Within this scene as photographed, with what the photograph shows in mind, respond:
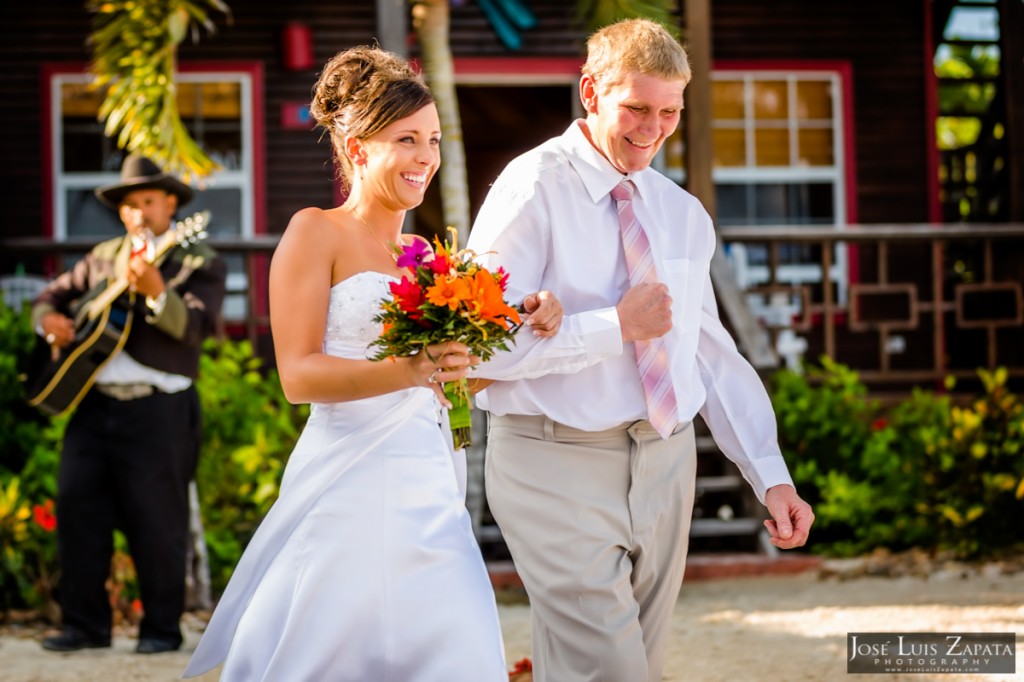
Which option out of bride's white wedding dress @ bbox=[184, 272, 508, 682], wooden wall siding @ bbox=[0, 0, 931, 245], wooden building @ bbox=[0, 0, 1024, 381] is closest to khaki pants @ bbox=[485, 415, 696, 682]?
bride's white wedding dress @ bbox=[184, 272, 508, 682]

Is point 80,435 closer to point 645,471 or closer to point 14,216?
point 645,471

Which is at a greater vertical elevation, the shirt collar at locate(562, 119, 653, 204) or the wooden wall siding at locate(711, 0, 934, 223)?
the wooden wall siding at locate(711, 0, 934, 223)

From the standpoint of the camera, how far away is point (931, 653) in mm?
5273

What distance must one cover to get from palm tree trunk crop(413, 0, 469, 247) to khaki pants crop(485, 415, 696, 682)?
442cm

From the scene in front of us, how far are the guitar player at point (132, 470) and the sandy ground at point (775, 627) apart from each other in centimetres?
21

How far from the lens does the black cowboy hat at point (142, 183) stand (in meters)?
6.24

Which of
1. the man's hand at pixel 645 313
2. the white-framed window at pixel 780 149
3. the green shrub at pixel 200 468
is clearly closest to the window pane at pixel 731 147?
the white-framed window at pixel 780 149

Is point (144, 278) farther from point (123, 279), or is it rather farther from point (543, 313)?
point (543, 313)

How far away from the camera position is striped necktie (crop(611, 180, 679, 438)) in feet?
10.6

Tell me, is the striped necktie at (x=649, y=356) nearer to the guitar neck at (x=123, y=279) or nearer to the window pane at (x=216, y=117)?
the guitar neck at (x=123, y=279)

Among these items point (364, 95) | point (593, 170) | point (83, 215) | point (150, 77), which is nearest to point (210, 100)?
point (83, 215)

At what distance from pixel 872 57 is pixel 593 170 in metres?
9.58

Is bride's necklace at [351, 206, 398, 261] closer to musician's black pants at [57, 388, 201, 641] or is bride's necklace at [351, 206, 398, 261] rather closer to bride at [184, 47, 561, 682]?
bride at [184, 47, 561, 682]

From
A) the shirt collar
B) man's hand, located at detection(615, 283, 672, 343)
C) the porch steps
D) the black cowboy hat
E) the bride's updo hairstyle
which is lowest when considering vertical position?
the porch steps
